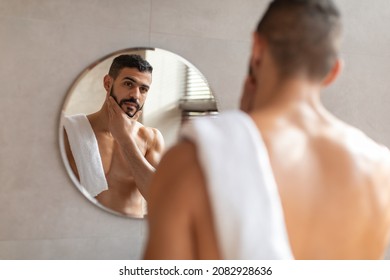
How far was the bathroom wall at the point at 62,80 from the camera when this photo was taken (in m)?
1.85

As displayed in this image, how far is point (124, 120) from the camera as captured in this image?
196 cm

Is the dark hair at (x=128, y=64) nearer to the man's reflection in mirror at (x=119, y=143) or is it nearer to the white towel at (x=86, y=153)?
the man's reflection in mirror at (x=119, y=143)

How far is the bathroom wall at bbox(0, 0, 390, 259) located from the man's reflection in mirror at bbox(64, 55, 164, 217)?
6 centimetres

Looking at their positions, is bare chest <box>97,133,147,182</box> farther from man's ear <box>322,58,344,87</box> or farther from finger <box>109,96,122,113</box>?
man's ear <box>322,58,344,87</box>

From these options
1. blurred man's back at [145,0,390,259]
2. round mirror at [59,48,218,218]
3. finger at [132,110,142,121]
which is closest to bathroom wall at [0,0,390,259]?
round mirror at [59,48,218,218]

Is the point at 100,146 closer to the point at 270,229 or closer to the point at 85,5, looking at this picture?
the point at 85,5

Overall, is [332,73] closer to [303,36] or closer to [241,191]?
[303,36]

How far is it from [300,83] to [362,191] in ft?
0.75

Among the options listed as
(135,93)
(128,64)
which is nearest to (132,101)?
(135,93)

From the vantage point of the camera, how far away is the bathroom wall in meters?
1.85

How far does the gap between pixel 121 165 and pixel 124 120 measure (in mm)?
175

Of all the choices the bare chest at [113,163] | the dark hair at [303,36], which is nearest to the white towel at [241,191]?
the dark hair at [303,36]
